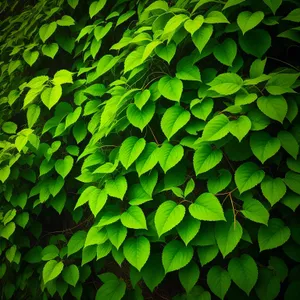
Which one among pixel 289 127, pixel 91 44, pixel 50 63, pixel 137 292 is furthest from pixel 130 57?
pixel 137 292

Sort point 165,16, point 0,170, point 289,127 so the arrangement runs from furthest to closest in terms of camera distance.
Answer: point 0,170, point 165,16, point 289,127

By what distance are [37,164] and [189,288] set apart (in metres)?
1.05

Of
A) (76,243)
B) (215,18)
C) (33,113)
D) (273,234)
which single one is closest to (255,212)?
(273,234)

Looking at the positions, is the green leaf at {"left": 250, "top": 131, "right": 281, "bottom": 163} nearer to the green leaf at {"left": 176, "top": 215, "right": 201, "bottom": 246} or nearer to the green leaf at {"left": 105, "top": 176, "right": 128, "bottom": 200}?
the green leaf at {"left": 176, "top": 215, "right": 201, "bottom": 246}

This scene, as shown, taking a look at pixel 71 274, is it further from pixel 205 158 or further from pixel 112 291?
pixel 205 158

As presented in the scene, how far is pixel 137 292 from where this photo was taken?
141cm

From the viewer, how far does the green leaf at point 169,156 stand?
46.6 inches

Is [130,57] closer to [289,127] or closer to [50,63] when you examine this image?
[289,127]

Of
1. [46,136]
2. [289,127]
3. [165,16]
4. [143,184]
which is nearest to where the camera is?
[289,127]

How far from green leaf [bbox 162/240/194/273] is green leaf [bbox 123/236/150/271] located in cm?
8

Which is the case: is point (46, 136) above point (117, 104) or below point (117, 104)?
below

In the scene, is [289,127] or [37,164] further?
[37,164]

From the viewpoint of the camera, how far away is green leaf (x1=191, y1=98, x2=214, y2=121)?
120 centimetres

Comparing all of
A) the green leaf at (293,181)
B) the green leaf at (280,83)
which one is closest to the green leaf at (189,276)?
the green leaf at (293,181)
